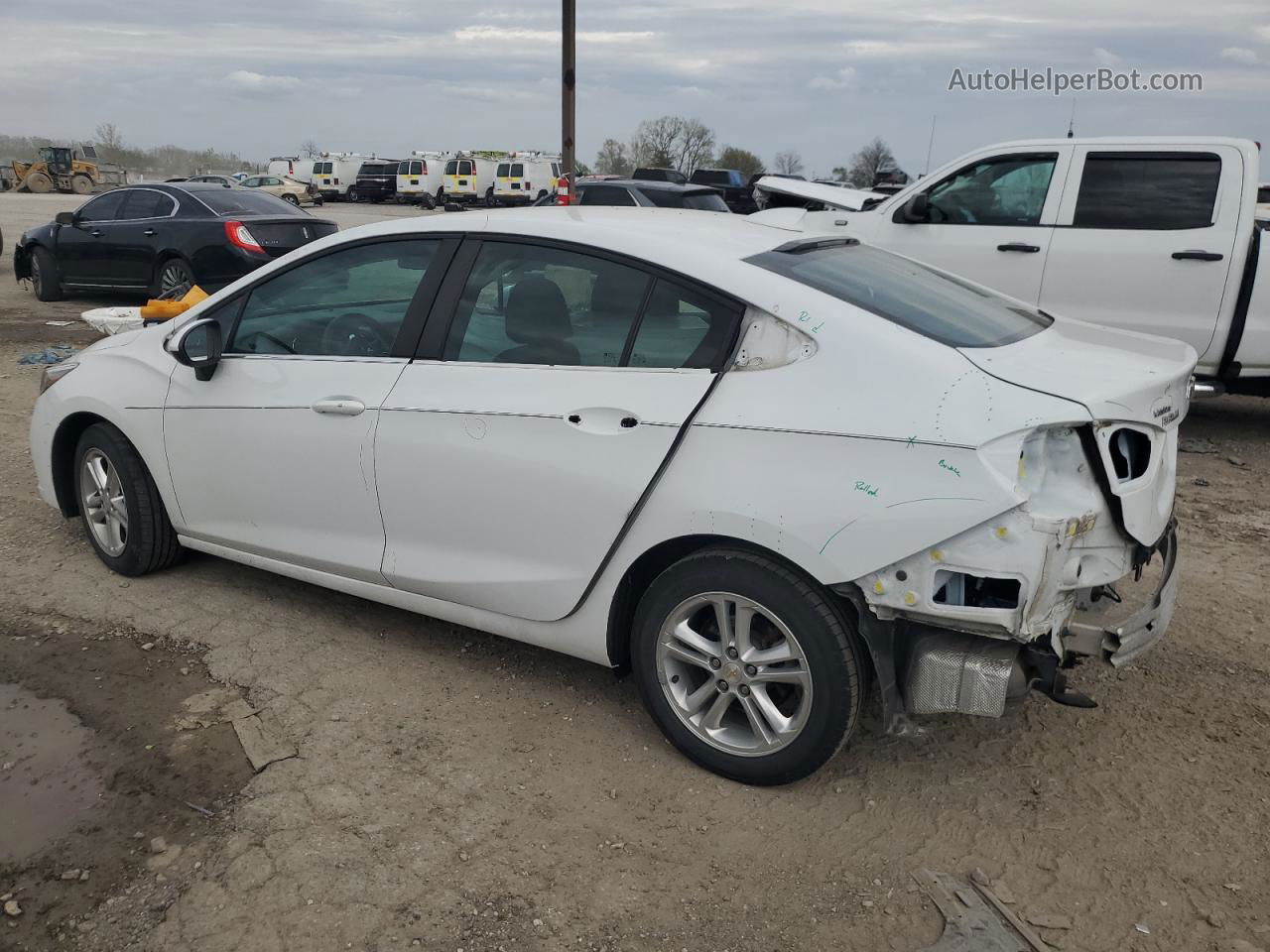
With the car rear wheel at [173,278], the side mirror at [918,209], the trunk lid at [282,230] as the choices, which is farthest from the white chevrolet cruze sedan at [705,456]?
the car rear wheel at [173,278]

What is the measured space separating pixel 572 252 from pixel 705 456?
878 mm

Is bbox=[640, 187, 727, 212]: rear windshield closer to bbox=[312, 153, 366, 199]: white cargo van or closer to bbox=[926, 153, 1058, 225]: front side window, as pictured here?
bbox=[926, 153, 1058, 225]: front side window

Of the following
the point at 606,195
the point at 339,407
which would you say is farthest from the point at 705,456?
the point at 606,195

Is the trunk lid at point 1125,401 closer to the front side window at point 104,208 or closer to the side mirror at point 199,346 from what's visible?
the side mirror at point 199,346

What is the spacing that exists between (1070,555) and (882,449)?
1.76 feet

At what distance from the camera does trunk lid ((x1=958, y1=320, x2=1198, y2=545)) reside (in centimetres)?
271

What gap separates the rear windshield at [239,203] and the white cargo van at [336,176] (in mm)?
37065

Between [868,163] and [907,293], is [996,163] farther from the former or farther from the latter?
[868,163]

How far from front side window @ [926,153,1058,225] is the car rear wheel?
795 centimetres

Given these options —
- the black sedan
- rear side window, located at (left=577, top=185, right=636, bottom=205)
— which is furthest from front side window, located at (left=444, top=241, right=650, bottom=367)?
rear side window, located at (left=577, top=185, right=636, bottom=205)

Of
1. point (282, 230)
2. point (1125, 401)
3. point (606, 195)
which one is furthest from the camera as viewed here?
point (606, 195)

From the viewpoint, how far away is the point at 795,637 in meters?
2.88

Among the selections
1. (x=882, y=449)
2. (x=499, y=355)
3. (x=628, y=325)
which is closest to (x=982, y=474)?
(x=882, y=449)

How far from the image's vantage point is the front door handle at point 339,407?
3.62 metres
